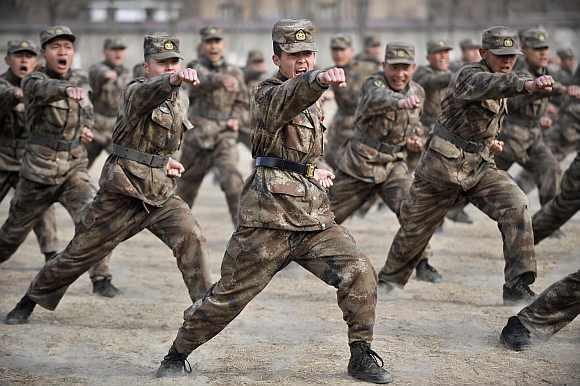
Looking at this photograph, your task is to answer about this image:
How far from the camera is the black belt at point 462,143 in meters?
7.80

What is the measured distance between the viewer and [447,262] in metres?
10.3

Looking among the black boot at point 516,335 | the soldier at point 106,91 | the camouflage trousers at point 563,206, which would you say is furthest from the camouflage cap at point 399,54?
the soldier at point 106,91

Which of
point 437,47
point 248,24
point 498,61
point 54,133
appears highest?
point 498,61

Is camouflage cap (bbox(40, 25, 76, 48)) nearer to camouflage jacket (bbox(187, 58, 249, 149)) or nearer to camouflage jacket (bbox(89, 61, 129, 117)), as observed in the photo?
camouflage jacket (bbox(187, 58, 249, 149))

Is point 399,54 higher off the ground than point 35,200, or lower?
higher

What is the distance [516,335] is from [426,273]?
2.67m

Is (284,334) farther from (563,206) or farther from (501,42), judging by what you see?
(563,206)

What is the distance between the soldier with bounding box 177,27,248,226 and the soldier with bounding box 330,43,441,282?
1.91m

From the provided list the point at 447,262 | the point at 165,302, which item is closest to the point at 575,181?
the point at 447,262

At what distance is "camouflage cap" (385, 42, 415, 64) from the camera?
8.96m

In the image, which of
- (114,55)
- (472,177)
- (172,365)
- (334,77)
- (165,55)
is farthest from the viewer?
(114,55)

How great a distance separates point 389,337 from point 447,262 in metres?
3.16

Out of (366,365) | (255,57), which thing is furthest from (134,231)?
(255,57)

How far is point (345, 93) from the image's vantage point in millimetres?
12367
